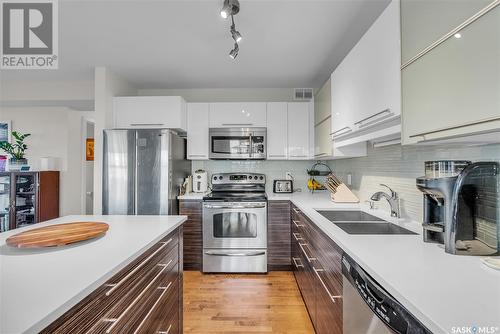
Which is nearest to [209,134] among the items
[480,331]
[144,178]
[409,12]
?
[144,178]

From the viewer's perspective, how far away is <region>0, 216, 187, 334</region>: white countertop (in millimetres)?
577

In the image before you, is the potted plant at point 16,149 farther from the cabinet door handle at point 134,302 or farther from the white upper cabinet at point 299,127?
the white upper cabinet at point 299,127

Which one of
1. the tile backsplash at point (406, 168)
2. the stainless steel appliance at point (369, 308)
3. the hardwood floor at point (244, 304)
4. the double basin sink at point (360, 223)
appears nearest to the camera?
the stainless steel appliance at point (369, 308)

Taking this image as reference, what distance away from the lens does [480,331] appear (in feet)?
1.76

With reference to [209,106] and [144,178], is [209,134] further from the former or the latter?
[144,178]

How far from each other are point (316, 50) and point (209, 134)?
1.60 m

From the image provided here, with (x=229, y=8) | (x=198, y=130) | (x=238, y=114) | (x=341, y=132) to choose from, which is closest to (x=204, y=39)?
(x=229, y=8)

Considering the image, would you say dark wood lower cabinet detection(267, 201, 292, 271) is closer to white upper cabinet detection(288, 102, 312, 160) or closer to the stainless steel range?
the stainless steel range

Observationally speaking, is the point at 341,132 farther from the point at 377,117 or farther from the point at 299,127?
the point at 299,127

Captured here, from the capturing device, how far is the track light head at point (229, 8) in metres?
1.55

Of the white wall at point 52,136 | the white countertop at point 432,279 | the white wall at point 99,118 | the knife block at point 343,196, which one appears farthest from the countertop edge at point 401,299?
the white wall at point 52,136

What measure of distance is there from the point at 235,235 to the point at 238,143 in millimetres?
1158

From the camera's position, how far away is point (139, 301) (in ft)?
3.42

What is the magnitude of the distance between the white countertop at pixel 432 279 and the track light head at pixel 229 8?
155cm
